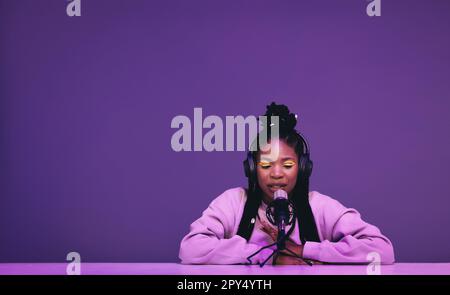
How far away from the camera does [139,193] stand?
11.3 feet

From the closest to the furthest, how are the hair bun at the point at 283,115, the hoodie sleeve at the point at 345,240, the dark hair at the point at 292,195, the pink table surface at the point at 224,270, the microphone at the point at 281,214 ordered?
the pink table surface at the point at 224,270 → the microphone at the point at 281,214 → the hoodie sleeve at the point at 345,240 → the dark hair at the point at 292,195 → the hair bun at the point at 283,115

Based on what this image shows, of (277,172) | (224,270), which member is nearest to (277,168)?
(277,172)

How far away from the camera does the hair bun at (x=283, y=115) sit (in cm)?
333

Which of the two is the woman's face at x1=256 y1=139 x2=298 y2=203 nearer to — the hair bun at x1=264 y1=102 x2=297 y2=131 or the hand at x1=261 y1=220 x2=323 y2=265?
the hair bun at x1=264 y1=102 x2=297 y2=131

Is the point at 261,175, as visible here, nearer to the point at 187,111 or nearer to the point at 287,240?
the point at 287,240

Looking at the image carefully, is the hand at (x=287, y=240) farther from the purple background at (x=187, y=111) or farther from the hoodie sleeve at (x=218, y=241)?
the purple background at (x=187, y=111)

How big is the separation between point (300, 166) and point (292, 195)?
0.17m

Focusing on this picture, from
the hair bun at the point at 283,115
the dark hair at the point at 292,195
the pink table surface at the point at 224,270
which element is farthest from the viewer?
the hair bun at the point at 283,115

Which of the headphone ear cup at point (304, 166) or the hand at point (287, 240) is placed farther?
the headphone ear cup at point (304, 166)

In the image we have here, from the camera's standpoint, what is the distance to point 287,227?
10.4 feet

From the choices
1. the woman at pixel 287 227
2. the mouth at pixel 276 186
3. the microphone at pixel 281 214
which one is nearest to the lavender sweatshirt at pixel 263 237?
the woman at pixel 287 227

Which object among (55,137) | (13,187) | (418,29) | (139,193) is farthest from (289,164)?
(13,187)

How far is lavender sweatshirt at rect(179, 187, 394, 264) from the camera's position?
3.04 metres
